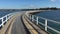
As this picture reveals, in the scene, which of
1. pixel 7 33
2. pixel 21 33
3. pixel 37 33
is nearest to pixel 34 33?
pixel 37 33

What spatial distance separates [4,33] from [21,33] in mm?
1382

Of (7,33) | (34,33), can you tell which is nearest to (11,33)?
(7,33)

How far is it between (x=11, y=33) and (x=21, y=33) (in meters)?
0.81

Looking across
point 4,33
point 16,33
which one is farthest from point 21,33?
point 4,33

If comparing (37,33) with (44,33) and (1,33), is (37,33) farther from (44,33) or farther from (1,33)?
(1,33)

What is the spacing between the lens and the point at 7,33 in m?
13.8

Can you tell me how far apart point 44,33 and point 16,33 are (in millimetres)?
2367

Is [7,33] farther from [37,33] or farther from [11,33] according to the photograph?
[37,33]

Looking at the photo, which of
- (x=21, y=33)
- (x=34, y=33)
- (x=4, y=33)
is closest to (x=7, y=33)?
(x=4, y=33)

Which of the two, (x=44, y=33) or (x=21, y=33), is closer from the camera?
(x=44, y=33)

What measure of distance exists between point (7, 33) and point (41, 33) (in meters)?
2.74

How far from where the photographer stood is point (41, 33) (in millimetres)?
13234

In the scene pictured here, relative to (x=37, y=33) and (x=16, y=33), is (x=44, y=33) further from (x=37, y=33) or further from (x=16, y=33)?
(x=16, y=33)

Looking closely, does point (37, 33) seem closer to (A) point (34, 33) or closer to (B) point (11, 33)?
(A) point (34, 33)
